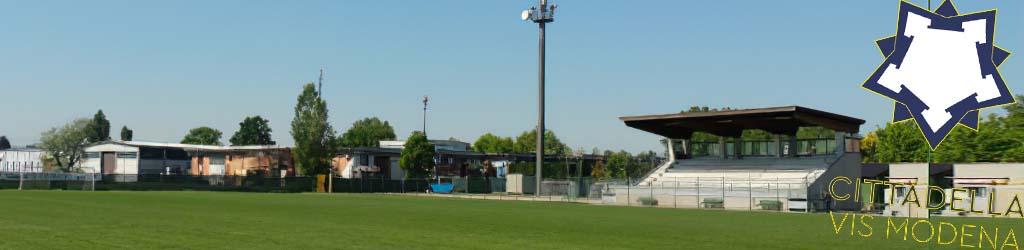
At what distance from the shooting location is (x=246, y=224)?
28859 mm

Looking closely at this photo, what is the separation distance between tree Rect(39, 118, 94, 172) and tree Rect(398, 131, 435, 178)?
60.9 m

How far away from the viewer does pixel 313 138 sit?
327 ft

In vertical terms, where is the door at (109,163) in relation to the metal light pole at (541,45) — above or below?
below

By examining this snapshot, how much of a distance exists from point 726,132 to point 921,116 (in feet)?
181

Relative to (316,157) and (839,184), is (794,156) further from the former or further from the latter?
(316,157)

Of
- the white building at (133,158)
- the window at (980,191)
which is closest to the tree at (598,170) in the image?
the white building at (133,158)

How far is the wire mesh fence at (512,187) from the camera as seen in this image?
55031 millimetres

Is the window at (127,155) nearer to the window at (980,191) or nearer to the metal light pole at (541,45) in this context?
the metal light pole at (541,45)

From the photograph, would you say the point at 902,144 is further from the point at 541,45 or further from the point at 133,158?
the point at 133,158

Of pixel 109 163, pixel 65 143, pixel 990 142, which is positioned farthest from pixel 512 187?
pixel 65 143

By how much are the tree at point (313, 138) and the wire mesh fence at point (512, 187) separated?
13014mm

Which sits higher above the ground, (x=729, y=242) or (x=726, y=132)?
(x=726, y=132)

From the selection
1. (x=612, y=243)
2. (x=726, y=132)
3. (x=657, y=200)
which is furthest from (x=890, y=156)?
(x=612, y=243)

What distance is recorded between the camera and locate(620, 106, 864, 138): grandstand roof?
5709cm
